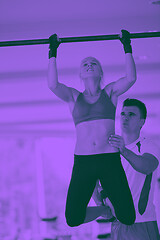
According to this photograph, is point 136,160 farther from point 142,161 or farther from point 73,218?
point 73,218

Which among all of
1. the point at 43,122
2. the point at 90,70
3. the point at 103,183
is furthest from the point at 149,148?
the point at 43,122

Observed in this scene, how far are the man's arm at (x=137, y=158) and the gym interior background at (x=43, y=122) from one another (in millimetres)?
651

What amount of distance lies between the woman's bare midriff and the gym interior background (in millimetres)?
832

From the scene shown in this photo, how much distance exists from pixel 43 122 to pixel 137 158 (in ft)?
3.47

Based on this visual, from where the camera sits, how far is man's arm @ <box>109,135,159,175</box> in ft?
4.32

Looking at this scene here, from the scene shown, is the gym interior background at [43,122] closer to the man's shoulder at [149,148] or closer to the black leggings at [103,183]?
the man's shoulder at [149,148]

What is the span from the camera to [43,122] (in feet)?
7.45

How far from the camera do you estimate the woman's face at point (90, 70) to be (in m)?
1.44

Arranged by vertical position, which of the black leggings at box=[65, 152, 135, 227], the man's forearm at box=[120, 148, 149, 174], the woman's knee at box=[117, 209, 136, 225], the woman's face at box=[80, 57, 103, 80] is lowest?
the woman's knee at box=[117, 209, 136, 225]

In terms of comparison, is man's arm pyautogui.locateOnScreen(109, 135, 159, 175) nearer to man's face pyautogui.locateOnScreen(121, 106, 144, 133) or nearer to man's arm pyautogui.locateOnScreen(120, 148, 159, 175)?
man's arm pyautogui.locateOnScreen(120, 148, 159, 175)

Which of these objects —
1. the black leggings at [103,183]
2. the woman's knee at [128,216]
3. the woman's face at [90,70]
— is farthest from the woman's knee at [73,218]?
the woman's face at [90,70]

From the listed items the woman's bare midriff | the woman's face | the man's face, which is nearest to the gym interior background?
the man's face

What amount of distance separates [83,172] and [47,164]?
968 millimetres

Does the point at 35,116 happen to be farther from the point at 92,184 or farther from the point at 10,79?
the point at 92,184
